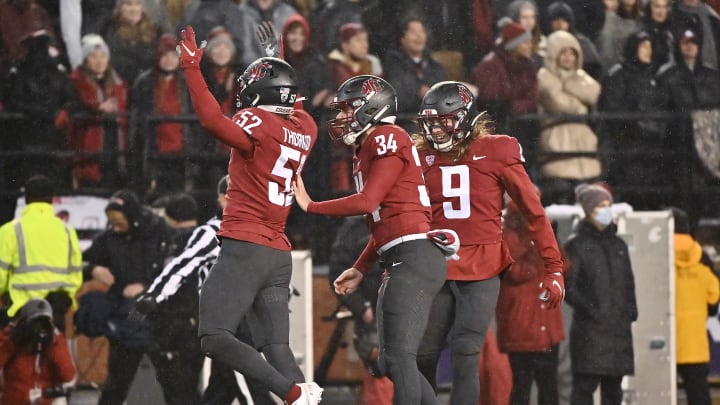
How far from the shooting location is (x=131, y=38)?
38.1ft

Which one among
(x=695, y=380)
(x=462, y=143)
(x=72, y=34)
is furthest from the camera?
(x=72, y=34)

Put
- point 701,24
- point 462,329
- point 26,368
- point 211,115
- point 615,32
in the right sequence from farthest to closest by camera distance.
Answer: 1. point 701,24
2. point 615,32
3. point 26,368
4. point 462,329
5. point 211,115

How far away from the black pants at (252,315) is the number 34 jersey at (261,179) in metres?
0.07

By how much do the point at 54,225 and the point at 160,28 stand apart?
2.38m

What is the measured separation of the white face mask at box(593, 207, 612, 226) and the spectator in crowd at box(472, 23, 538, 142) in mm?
1979

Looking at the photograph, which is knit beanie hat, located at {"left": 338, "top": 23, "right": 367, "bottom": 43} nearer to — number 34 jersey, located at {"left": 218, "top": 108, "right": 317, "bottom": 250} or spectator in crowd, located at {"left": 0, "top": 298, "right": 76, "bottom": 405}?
spectator in crowd, located at {"left": 0, "top": 298, "right": 76, "bottom": 405}

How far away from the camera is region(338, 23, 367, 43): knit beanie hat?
11422mm

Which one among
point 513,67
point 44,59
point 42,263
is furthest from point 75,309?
point 513,67

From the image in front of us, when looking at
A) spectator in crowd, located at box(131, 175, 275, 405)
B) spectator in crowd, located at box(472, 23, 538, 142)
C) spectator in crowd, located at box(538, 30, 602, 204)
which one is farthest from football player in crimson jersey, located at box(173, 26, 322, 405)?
spectator in crowd, located at box(538, 30, 602, 204)

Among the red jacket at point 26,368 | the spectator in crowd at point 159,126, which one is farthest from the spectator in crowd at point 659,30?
the red jacket at point 26,368

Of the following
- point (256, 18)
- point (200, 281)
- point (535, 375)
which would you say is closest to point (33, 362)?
point (200, 281)

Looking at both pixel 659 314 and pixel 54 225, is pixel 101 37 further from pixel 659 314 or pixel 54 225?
pixel 659 314

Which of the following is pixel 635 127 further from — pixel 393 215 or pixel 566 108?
pixel 393 215

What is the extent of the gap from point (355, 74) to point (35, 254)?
2975 mm
